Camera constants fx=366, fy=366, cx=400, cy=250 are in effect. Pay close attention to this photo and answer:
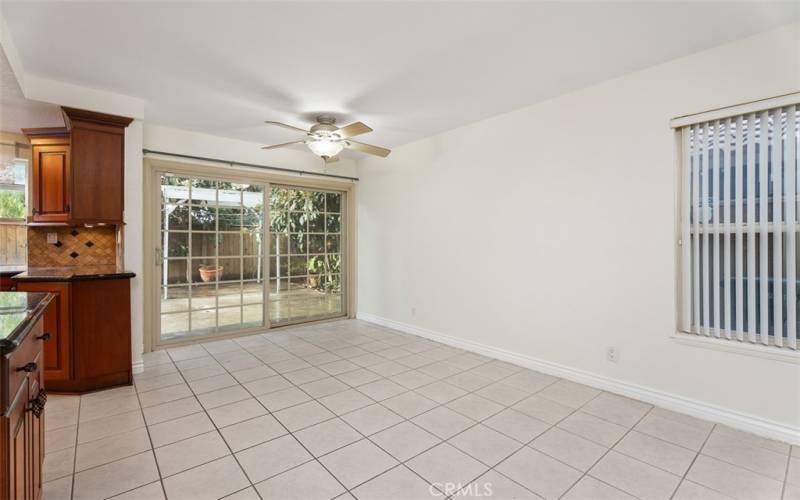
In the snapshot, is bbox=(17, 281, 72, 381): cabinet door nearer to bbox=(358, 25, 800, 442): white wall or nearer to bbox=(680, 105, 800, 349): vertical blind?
bbox=(358, 25, 800, 442): white wall

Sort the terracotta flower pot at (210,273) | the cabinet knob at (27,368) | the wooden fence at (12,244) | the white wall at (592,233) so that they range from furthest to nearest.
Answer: the terracotta flower pot at (210,273) < the wooden fence at (12,244) < the white wall at (592,233) < the cabinet knob at (27,368)

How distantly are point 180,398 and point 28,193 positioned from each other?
322 cm

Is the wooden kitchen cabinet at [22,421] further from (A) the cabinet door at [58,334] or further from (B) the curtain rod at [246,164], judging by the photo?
(B) the curtain rod at [246,164]

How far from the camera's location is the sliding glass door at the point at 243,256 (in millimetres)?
4363

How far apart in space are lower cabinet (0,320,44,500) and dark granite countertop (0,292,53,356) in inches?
2.8

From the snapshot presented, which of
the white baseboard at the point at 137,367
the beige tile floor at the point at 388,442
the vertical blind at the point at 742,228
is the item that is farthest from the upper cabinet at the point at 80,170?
the vertical blind at the point at 742,228

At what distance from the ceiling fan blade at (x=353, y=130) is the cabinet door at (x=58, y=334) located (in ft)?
8.38

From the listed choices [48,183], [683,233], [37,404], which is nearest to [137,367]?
[48,183]

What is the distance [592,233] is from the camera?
3.11 meters

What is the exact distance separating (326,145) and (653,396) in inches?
136

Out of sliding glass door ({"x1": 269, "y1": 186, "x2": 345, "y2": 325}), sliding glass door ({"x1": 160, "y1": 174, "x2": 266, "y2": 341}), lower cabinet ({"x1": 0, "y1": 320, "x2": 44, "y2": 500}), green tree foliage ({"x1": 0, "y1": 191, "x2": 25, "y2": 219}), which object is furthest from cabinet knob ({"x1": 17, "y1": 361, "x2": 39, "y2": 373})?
green tree foliage ({"x1": 0, "y1": 191, "x2": 25, "y2": 219})

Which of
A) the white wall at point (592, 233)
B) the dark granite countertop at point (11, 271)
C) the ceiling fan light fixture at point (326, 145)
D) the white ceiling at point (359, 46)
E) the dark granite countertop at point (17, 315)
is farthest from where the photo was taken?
the ceiling fan light fixture at point (326, 145)

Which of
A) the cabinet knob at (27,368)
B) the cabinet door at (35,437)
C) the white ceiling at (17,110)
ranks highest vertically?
the white ceiling at (17,110)

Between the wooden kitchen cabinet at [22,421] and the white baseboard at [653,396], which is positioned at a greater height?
the wooden kitchen cabinet at [22,421]
